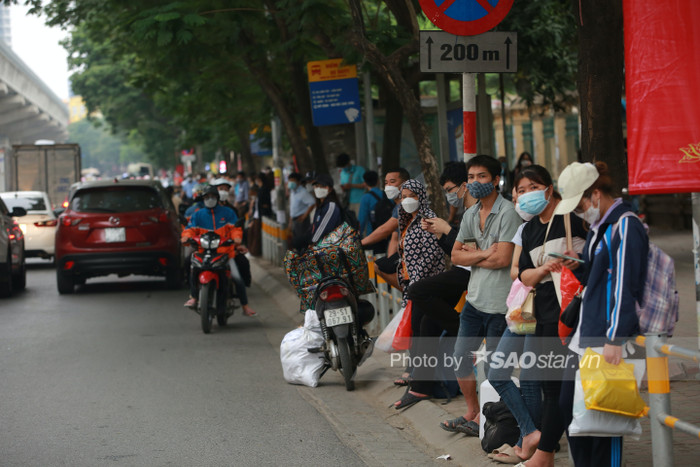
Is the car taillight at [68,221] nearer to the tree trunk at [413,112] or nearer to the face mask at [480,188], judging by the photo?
the tree trunk at [413,112]

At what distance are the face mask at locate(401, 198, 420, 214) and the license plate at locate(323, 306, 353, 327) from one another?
1.38 m

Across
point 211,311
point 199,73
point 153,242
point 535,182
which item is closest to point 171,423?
point 535,182

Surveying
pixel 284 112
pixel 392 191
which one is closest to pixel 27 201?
pixel 284 112

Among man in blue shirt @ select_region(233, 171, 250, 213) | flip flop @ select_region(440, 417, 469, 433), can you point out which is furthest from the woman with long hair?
man in blue shirt @ select_region(233, 171, 250, 213)

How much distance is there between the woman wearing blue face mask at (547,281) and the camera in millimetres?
5426

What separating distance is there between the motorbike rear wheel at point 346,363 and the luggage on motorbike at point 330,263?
0.50 meters

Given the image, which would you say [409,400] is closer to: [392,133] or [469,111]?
[469,111]

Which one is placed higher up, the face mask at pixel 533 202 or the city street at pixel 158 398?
the face mask at pixel 533 202

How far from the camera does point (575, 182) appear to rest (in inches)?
194

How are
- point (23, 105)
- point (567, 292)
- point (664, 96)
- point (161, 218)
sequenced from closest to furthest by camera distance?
point (567, 292), point (664, 96), point (161, 218), point (23, 105)

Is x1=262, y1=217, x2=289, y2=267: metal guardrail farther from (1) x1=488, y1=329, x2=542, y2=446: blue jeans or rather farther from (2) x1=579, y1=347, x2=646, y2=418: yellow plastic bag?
(2) x1=579, y1=347, x2=646, y2=418: yellow plastic bag

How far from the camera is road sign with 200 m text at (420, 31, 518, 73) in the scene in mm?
7293

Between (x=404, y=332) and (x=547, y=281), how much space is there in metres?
2.62

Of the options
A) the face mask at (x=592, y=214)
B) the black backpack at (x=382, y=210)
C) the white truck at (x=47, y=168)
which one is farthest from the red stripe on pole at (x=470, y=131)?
the white truck at (x=47, y=168)
